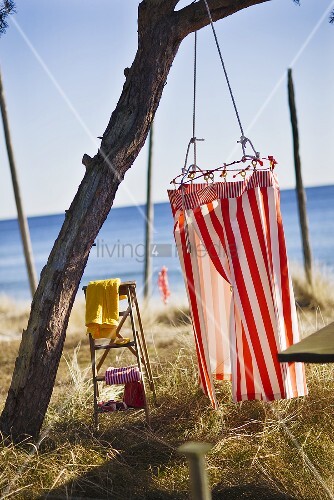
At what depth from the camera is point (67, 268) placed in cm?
484

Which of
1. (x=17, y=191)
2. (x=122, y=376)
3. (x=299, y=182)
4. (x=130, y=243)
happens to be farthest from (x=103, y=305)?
(x=130, y=243)

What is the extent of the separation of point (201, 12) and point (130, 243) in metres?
27.9

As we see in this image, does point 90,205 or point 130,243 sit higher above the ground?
point 90,205

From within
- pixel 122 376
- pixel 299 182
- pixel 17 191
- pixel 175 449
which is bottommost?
pixel 175 449

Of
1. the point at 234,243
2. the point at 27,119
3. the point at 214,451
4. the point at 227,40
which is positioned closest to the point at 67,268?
the point at 234,243

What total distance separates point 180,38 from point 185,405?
2429mm

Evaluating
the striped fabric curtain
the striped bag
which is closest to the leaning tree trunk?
the striped bag

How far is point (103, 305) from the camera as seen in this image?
5.10 m

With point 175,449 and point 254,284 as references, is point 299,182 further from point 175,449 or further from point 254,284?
point 175,449

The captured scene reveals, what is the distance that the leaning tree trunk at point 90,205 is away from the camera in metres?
4.79

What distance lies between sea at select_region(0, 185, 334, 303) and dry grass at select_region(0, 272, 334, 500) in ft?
56.8

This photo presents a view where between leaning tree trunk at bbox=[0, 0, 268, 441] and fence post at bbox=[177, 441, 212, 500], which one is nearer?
fence post at bbox=[177, 441, 212, 500]

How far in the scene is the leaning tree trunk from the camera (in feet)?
15.7

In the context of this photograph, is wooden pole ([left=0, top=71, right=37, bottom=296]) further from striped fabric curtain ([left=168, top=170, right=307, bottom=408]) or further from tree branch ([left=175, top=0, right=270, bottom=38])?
striped fabric curtain ([left=168, top=170, right=307, bottom=408])
